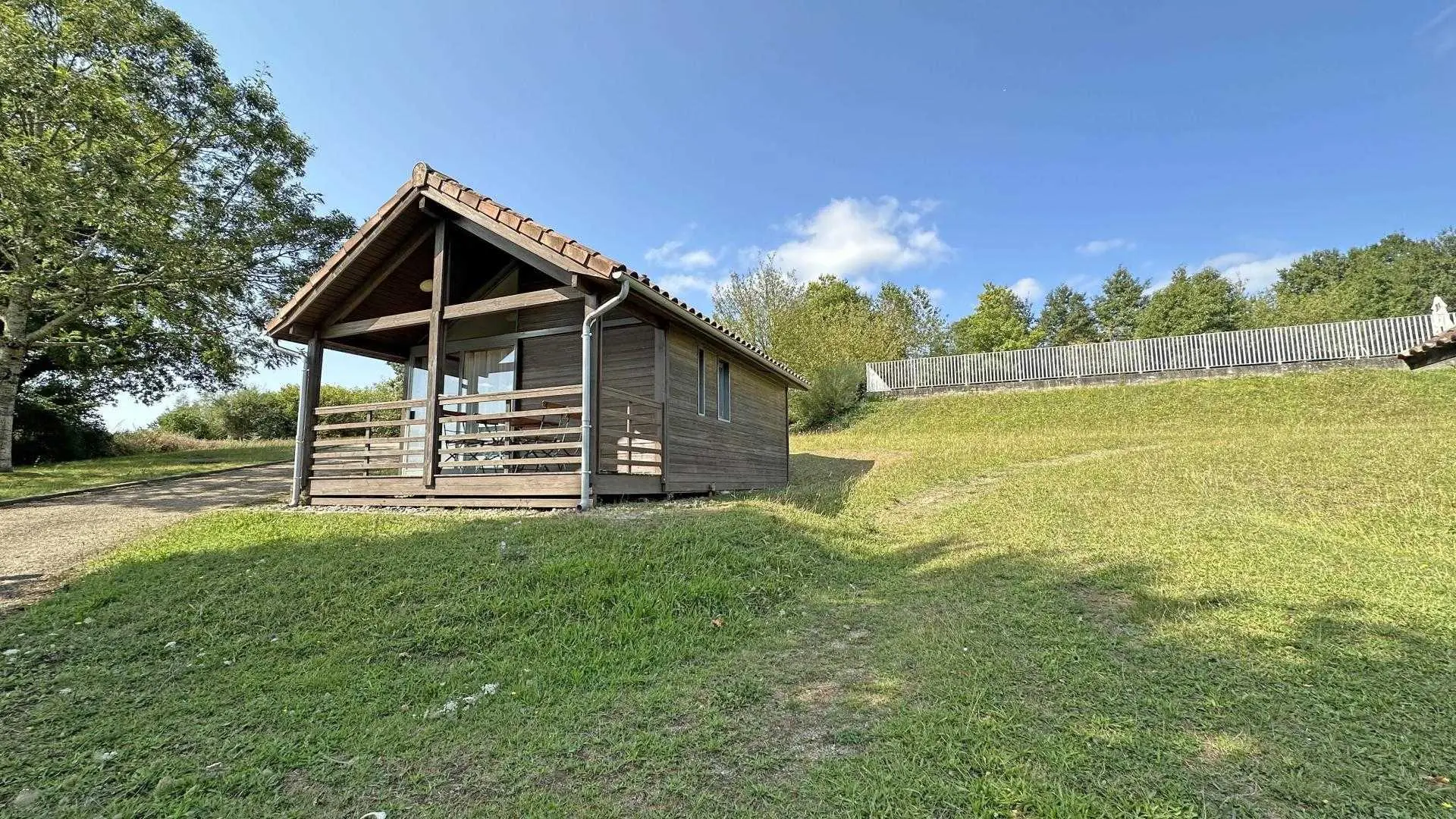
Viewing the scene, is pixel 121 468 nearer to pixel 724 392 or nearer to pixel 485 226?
pixel 485 226

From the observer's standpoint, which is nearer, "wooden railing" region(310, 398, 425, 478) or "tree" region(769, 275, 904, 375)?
"wooden railing" region(310, 398, 425, 478)

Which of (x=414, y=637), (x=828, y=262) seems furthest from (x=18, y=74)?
(x=828, y=262)

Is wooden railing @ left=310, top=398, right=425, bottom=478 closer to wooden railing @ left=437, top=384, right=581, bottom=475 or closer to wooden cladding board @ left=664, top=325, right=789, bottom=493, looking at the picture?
wooden railing @ left=437, top=384, right=581, bottom=475

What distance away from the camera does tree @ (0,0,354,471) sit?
1094 cm

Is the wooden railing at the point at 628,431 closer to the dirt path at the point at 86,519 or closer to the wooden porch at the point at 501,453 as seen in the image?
the wooden porch at the point at 501,453

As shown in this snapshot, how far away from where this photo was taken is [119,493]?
34.3 feet

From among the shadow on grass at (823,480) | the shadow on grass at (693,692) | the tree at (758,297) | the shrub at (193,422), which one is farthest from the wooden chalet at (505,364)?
the shrub at (193,422)

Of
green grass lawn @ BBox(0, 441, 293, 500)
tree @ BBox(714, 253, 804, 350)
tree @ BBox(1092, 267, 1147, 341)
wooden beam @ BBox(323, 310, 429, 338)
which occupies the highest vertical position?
Answer: tree @ BBox(1092, 267, 1147, 341)

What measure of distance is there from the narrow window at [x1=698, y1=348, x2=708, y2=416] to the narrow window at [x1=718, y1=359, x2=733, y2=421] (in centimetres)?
65

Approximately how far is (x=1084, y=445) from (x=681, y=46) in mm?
12927

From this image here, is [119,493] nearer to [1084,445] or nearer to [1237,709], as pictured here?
[1237,709]

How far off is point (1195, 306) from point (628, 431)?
44.4 m

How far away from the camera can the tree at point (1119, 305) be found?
45.2 metres

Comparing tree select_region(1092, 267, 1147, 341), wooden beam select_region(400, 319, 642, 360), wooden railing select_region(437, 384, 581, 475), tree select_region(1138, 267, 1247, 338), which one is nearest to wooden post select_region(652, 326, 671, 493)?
wooden beam select_region(400, 319, 642, 360)
